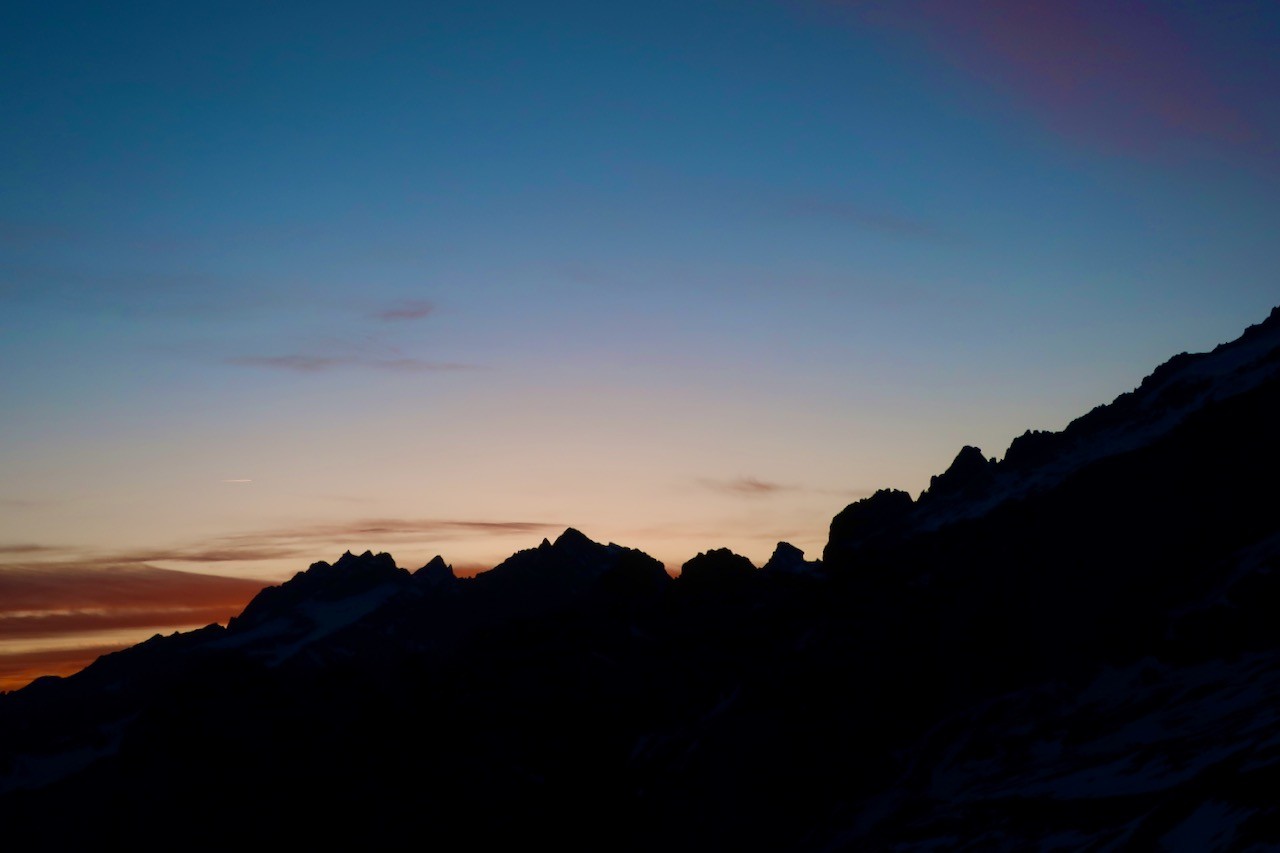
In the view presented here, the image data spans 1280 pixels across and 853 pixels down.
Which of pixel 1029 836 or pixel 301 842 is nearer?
pixel 1029 836

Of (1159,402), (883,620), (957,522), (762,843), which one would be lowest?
(762,843)

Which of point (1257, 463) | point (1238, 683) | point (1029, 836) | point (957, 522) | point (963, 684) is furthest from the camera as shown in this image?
point (957, 522)

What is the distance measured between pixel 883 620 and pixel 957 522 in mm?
25232

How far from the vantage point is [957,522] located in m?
196

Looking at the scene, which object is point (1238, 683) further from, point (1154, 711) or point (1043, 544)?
point (1043, 544)

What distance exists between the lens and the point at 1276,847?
6631 centimetres

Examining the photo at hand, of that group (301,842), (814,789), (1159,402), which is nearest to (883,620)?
(814,789)

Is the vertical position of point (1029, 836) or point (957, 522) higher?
point (957, 522)

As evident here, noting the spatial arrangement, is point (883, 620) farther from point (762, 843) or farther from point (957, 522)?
point (762, 843)

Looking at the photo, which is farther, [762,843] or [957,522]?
[957,522]


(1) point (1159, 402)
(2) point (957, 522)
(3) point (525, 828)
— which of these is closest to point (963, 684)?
(2) point (957, 522)

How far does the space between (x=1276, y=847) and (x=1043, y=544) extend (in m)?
113

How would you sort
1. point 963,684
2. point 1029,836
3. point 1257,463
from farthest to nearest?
1. point 963,684
2. point 1257,463
3. point 1029,836

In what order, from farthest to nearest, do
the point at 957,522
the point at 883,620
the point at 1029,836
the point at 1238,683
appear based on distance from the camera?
1. the point at 957,522
2. the point at 883,620
3. the point at 1238,683
4. the point at 1029,836
